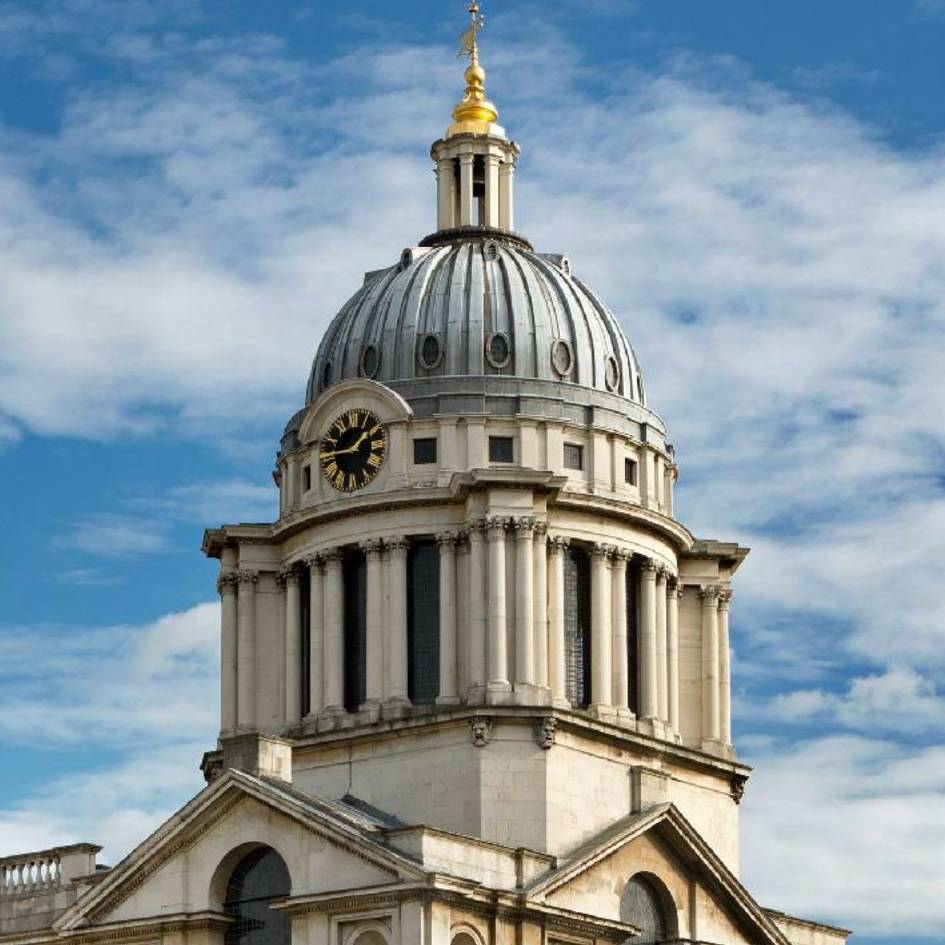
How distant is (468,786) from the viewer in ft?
300

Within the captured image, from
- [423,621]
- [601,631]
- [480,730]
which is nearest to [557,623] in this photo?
[601,631]

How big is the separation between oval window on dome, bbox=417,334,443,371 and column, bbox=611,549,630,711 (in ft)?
26.5

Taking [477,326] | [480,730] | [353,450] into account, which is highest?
[477,326]

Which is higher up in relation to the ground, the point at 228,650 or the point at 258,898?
the point at 228,650

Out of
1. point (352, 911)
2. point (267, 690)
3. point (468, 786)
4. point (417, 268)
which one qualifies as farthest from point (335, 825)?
point (417, 268)

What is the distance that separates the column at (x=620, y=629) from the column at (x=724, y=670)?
4.77 m

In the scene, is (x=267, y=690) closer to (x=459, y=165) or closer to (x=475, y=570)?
(x=475, y=570)

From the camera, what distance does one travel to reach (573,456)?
320ft

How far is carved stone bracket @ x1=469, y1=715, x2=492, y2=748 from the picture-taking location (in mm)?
91500

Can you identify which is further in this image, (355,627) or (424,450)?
(355,627)

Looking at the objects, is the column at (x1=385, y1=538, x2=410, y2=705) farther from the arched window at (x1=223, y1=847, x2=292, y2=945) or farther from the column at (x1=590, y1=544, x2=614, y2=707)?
the arched window at (x1=223, y1=847, x2=292, y2=945)

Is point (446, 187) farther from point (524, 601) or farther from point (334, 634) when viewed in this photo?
point (524, 601)

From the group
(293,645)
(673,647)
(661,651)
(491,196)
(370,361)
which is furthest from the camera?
(491,196)

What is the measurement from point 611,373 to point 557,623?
376 inches
